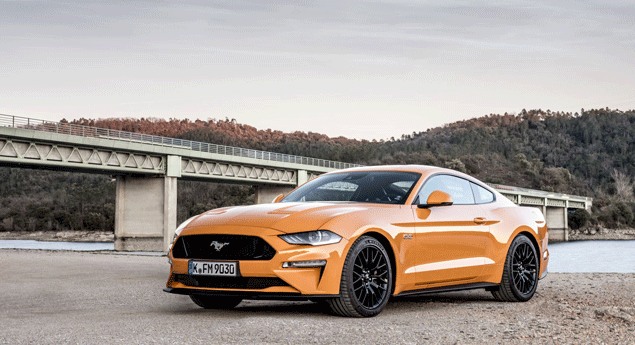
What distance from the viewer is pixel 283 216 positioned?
6.44 m

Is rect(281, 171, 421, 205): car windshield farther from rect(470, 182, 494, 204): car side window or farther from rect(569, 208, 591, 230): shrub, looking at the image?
rect(569, 208, 591, 230): shrub

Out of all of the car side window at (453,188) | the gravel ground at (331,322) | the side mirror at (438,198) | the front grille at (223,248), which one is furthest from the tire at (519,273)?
the front grille at (223,248)

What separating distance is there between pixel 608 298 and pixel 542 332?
12.2 ft

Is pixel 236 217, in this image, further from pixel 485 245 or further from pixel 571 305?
pixel 571 305

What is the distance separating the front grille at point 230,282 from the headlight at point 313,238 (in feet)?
1.22

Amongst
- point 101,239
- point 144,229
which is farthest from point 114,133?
point 101,239

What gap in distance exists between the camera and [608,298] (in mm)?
8977

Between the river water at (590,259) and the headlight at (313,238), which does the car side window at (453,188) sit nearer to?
the headlight at (313,238)

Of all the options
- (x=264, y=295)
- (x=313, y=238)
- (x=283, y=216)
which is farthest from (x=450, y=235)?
(x=264, y=295)

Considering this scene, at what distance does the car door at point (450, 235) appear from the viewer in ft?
23.4

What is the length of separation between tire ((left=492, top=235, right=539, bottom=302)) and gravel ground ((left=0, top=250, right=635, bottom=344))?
0.62ft

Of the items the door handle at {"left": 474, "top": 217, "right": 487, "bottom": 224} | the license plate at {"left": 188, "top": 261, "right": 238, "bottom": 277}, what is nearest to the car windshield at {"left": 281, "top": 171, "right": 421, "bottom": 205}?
the door handle at {"left": 474, "top": 217, "right": 487, "bottom": 224}

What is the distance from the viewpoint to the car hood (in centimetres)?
632

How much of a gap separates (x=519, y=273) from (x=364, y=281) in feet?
9.08
